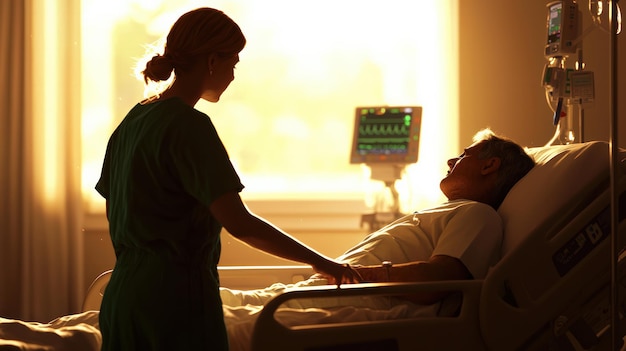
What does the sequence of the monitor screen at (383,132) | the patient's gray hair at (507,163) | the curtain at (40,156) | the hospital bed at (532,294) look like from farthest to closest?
the curtain at (40,156)
the monitor screen at (383,132)
the patient's gray hair at (507,163)
the hospital bed at (532,294)

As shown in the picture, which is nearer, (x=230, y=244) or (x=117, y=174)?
(x=117, y=174)

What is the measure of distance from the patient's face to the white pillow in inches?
6.5

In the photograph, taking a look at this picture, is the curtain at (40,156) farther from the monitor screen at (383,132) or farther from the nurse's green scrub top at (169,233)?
the nurse's green scrub top at (169,233)

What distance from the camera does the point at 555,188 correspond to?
2068mm

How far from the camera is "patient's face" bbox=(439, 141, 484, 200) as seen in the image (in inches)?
92.0

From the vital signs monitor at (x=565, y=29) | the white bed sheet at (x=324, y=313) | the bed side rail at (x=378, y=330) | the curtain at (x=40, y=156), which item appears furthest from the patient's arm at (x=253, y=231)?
the curtain at (x=40, y=156)

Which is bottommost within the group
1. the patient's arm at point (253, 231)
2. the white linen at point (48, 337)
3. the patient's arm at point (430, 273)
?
the white linen at point (48, 337)

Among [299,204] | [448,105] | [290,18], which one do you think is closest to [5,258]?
[299,204]

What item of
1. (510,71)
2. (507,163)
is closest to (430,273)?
(507,163)

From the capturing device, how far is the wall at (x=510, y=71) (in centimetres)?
416

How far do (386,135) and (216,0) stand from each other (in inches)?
49.4

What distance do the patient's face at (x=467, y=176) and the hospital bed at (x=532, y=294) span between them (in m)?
0.26

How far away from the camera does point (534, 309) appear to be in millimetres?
1896

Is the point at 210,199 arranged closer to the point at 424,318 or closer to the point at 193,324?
the point at 193,324
